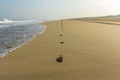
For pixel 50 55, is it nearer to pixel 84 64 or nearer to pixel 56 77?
pixel 84 64

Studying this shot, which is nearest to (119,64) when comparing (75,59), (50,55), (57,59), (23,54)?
(75,59)

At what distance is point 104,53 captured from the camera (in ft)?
29.5

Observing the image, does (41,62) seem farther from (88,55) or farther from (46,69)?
(88,55)

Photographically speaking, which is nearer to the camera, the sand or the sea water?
the sand

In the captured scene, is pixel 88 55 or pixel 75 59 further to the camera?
pixel 88 55

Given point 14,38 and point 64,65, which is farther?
point 14,38

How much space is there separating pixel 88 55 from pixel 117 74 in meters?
2.68

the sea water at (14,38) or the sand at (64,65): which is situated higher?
the sand at (64,65)

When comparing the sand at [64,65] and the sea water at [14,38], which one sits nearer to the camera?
the sand at [64,65]

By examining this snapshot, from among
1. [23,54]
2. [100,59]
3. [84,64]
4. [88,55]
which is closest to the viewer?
[84,64]

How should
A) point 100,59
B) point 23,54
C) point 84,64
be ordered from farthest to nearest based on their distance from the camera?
point 23,54 → point 100,59 → point 84,64

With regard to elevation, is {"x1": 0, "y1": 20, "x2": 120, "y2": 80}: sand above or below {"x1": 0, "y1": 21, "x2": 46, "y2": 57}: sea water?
above

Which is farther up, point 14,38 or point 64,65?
point 64,65

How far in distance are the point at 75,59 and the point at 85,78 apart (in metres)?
2.23
